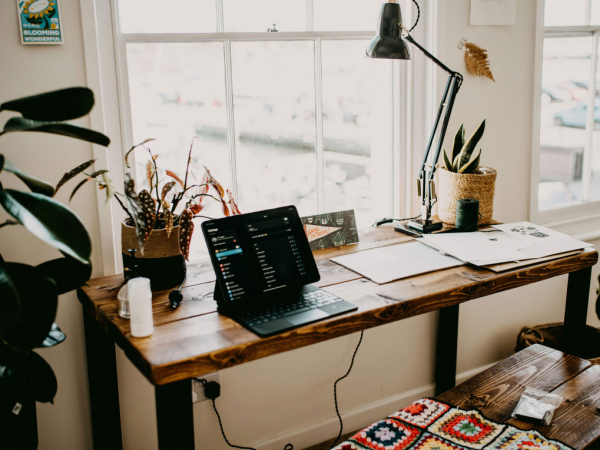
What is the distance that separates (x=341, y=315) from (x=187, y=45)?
1041mm

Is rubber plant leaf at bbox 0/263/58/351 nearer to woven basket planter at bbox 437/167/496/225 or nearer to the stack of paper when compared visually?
the stack of paper

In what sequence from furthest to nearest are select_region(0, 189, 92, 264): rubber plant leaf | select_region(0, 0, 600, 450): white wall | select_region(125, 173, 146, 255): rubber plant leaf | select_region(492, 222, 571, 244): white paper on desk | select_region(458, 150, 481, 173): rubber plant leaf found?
1. select_region(458, 150, 481, 173): rubber plant leaf
2. select_region(492, 222, 571, 244): white paper on desk
3. select_region(0, 0, 600, 450): white wall
4. select_region(125, 173, 146, 255): rubber plant leaf
5. select_region(0, 189, 92, 264): rubber plant leaf

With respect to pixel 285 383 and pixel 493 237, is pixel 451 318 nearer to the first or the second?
pixel 493 237

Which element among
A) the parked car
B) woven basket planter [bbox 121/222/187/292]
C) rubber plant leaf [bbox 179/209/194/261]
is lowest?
woven basket planter [bbox 121/222/187/292]

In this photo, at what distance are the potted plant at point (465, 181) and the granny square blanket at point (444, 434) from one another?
0.75 metres

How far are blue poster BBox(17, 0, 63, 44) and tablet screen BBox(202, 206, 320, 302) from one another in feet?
Answer: 2.33

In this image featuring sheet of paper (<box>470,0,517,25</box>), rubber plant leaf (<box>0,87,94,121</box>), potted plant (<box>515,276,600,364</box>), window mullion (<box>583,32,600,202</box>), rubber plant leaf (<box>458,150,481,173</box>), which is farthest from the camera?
window mullion (<box>583,32,600,202</box>)

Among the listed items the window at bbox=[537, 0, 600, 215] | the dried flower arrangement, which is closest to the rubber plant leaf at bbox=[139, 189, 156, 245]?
the dried flower arrangement

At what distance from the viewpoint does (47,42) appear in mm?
1547

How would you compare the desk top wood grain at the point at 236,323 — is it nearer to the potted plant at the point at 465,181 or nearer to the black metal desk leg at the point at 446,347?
the potted plant at the point at 465,181

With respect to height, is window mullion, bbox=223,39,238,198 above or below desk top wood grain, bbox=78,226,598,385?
above

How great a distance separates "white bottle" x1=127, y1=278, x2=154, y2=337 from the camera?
1.21 meters

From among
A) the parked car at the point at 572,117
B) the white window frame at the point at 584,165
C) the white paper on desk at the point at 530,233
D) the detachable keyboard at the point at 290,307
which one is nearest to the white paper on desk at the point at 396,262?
the detachable keyboard at the point at 290,307

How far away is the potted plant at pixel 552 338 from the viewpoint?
2.42 meters
